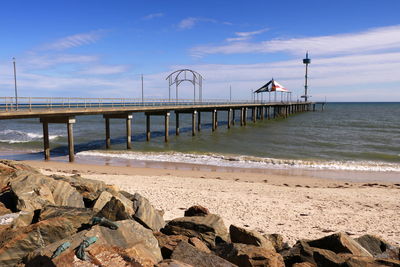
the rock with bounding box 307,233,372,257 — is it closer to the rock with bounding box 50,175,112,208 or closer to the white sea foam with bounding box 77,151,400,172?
the rock with bounding box 50,175,112,208

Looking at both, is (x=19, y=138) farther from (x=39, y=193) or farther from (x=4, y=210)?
(x=4, y=210)

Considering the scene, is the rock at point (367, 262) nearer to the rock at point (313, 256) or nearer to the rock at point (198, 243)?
the rock at point (313, 256)

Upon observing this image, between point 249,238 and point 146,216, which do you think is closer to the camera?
point 249,238

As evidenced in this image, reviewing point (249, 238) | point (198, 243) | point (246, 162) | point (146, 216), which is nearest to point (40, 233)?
point (146, 216)

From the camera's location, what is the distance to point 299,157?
24.3m

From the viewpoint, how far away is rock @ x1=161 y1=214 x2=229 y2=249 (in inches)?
231

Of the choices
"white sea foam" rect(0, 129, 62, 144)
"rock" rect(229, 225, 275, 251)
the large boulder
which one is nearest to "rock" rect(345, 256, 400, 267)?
"rock" rect(229, 225, 275, 251)

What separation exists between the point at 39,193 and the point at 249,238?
421 cm

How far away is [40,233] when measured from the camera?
4.65m

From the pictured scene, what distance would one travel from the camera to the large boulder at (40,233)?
14.2ft

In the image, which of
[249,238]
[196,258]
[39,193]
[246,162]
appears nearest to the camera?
[196,258]

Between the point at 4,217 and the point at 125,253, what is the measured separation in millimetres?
2963

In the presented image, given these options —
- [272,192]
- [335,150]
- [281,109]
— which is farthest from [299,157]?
[281,109]

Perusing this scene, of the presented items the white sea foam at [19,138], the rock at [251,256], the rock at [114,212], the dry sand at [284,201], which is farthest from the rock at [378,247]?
the white sea foam at [19,138]
